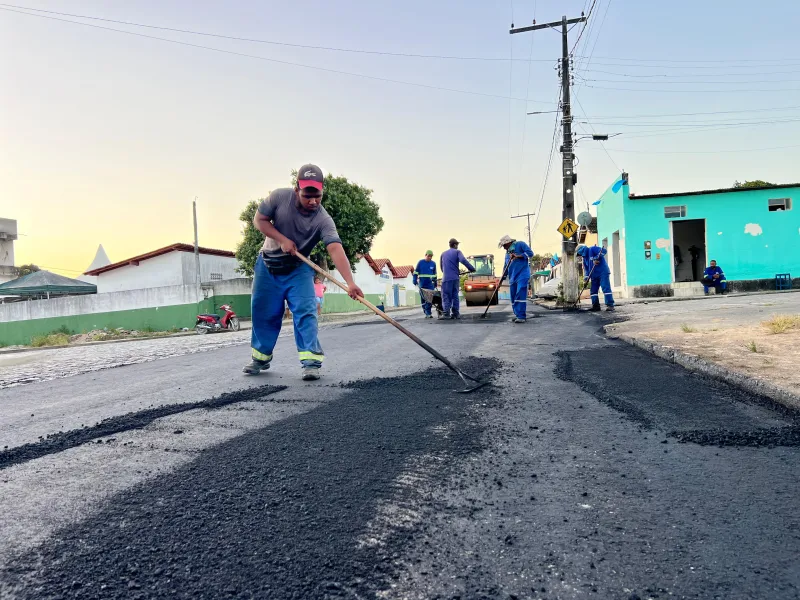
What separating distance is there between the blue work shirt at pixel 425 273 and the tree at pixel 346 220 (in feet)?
46.3

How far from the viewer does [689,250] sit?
90.0 ft

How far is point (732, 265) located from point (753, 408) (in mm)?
22104

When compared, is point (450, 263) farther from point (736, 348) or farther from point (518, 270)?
point (736, 348)

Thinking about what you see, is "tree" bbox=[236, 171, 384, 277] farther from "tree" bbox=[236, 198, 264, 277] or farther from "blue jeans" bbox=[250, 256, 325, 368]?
"blue jeans" bbox=[250, 256, 325, 368]

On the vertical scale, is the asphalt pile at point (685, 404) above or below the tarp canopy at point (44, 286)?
below

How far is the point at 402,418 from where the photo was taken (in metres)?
3.21

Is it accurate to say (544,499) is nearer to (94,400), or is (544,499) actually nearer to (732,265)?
(94,400)

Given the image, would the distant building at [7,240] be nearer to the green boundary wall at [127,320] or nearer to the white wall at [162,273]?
the white wall at [162,273]

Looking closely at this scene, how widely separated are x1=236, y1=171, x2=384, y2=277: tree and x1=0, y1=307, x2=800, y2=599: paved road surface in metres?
Result: 25.9

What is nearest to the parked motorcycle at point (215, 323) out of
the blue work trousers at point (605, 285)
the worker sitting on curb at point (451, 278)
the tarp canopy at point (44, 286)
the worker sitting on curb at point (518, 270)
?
the worker sitting on curb at point (451, 278)

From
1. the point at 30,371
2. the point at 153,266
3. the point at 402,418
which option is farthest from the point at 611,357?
the point at 153,266

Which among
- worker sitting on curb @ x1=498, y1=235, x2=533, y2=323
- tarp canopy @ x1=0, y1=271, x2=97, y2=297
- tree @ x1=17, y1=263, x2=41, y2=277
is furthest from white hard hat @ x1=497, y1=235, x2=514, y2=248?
tree @ x1=17, y1=263, x2=41, y2=277

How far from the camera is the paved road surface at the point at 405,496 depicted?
1453mm

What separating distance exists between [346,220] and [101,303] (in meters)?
12.0
